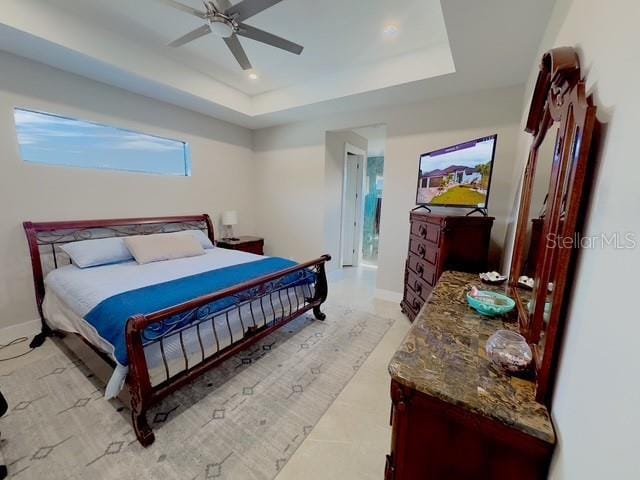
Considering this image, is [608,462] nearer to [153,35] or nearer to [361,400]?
[361,400]

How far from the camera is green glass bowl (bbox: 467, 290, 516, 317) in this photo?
1301 millimetres

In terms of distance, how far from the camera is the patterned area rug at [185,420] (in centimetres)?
135

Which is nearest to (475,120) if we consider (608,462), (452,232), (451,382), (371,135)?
(452,232)

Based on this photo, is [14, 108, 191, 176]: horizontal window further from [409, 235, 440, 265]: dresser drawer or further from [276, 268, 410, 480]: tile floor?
[276, 268, 410, 480]: tile floor

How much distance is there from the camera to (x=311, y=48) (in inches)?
104

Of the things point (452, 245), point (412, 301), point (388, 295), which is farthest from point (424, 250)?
point (388, 295)

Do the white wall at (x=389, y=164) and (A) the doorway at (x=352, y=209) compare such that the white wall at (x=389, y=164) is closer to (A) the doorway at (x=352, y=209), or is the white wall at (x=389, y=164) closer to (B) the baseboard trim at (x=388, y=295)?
(B) the baseboard trim at (x=388, y=295)

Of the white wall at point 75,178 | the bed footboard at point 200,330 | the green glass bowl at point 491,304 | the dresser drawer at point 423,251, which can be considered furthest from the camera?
the white wall at point 75,178

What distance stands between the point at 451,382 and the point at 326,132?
149 inches

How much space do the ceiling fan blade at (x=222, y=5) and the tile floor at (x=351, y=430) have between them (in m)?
2.84

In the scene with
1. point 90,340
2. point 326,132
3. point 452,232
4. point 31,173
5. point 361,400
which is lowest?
point 361,400

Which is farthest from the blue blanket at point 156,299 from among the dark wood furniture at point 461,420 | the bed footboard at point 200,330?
the dark wood furniture at point 461,420

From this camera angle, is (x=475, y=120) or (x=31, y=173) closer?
(x=31, y=173)

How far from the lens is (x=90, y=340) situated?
1.79 metres
